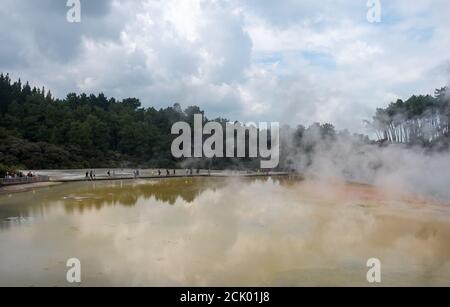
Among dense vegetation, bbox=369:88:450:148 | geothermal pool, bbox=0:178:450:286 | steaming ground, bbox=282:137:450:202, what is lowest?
geothermal pool, bbox=0:178:450:286

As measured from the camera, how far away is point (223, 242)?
36.2 feet

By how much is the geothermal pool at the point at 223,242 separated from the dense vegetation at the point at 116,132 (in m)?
13.0

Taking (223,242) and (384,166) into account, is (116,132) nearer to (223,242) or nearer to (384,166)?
(384,166)

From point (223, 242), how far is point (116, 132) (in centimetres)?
4763

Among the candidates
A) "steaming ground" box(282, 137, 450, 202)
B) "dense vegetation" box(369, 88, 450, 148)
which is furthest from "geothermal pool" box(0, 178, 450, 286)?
"dense vegetation" box(369, 88, 450, 148)

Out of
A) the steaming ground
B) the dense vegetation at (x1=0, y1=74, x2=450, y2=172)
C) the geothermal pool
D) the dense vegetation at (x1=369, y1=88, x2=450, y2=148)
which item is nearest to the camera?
the geothermal pool

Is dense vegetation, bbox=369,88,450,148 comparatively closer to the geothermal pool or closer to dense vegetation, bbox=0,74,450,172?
dense vegetation, bbox=0,74,450,172

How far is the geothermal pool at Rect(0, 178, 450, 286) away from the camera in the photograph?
8.34m

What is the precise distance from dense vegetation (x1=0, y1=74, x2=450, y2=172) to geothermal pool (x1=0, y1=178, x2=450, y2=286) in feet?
42.5

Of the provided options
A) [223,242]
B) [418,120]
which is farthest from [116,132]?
[223,242]

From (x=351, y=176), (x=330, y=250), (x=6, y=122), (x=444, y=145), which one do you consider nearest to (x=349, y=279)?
(x=330, y=250)

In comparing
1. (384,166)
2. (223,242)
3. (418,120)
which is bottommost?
(223,242)

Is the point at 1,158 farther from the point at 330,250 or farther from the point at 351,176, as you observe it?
the point at 330,250
